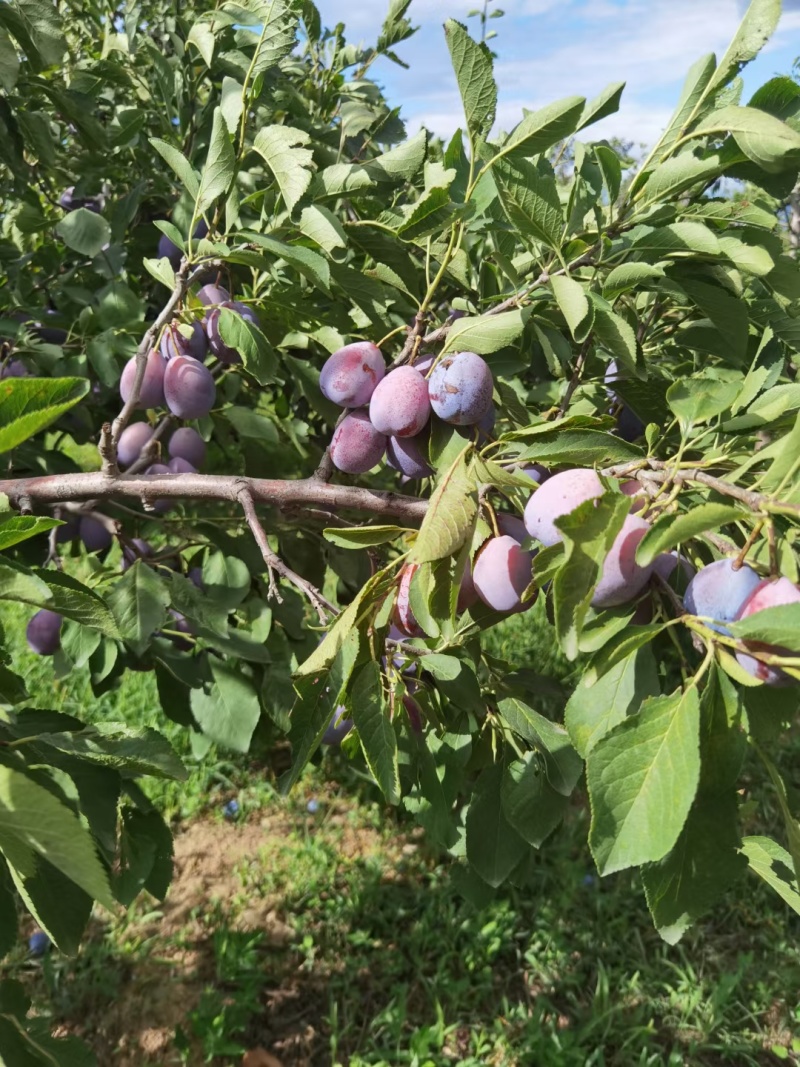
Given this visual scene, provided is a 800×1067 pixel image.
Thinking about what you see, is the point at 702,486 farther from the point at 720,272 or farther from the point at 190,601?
the point at 190,601

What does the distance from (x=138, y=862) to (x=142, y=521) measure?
65 centimetres

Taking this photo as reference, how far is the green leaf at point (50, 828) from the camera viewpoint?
1.53ft

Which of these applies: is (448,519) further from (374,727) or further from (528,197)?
(528,197)

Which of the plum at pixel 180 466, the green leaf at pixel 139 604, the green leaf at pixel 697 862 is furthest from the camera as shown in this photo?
the plum at pixel 180 466

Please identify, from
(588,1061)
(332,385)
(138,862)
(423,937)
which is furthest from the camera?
(423,937)

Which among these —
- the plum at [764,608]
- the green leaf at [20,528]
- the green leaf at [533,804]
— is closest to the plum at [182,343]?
the green leaf at [20,528]

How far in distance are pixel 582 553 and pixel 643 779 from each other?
16 cm

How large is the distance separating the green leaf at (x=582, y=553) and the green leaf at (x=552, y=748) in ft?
1.02

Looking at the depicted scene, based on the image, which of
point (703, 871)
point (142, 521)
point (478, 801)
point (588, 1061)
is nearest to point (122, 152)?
point (142, 521)

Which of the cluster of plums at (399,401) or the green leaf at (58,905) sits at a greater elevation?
the cluster of plums at (399,401)

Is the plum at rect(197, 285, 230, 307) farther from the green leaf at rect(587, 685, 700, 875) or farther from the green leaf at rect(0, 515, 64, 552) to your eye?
the green leaf at rect(587, 685, 700, 875)

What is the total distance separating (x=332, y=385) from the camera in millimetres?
866

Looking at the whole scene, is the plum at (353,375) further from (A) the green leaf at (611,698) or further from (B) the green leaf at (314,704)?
(A) the green leaf at (611,698)

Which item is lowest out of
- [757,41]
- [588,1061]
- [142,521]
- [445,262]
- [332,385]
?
[588,1061]
